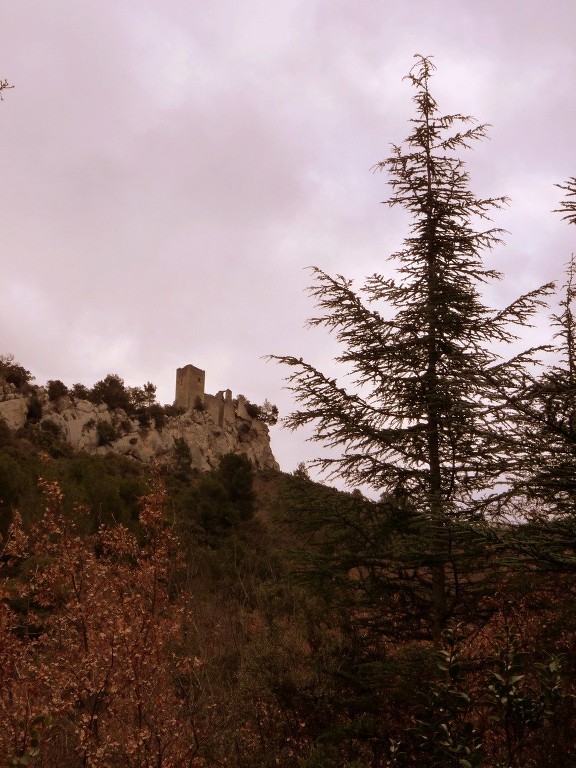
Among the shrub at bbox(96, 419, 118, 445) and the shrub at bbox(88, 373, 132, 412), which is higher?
the shrub at bbox(88, 373, 132, 412)

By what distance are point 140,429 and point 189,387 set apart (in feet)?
41.0

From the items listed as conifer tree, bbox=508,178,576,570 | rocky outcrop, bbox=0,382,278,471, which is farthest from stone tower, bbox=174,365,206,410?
conifer tree, bbox=508,178,576,570

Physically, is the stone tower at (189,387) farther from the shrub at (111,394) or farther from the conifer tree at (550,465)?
the conifer tree at (550,465)

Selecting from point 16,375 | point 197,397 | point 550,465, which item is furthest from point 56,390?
point 550,465

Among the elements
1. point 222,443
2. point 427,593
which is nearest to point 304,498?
point 427,593

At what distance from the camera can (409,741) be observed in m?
6.88

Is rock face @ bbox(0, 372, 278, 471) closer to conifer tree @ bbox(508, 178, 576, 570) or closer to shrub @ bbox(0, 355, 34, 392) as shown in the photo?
shrub @ bbox(0, 355, 34, 392)

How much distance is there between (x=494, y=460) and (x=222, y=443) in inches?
2039

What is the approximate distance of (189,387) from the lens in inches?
2381

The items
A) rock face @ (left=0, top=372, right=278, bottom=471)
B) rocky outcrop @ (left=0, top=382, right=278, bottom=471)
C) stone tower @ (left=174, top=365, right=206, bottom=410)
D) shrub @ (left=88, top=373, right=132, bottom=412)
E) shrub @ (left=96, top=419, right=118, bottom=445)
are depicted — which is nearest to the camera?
rocky outcrop @ (left=0, top=382, right=278, bottom=471)

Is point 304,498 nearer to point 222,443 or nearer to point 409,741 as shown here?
point 409,741

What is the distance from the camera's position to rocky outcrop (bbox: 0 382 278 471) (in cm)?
4109

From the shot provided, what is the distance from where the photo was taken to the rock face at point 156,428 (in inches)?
1633

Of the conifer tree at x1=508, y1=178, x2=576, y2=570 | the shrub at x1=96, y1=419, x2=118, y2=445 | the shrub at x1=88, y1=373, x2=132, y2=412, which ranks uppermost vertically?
the shrub at x1=88, y1=373, x2=132, y2=412
